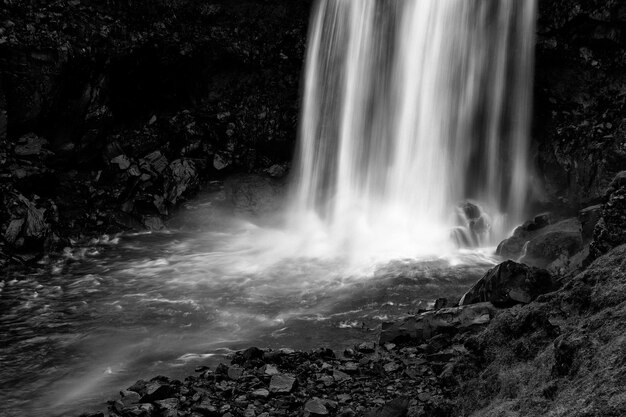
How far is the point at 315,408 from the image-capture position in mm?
7445

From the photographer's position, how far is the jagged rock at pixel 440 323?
372 inches

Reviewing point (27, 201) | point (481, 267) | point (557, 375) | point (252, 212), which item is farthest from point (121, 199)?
point (557, 375)

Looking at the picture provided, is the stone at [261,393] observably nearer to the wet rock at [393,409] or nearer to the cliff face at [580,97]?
the wet rock at [393,409]

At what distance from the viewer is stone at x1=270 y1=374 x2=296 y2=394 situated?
26.4 ft

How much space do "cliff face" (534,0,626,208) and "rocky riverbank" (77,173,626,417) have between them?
699 cm

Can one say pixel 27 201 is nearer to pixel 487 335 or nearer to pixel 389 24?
pixel 389 24

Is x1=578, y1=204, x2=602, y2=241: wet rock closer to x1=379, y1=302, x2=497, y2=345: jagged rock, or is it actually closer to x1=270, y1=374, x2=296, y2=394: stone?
x1=379, y1=302, x2=497, y2=345: jagged rock

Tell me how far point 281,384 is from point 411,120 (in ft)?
49.7

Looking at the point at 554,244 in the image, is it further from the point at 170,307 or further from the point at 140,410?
the point at 140,410


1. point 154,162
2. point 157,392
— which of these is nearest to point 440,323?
point 157,392

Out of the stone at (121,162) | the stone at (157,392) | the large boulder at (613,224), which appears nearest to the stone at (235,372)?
the stone at (157,392)

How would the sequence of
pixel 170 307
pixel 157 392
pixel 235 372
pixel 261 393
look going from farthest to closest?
pixel 170 307 → pixel 235 372 → pixel 157 392 → pixel 261 393

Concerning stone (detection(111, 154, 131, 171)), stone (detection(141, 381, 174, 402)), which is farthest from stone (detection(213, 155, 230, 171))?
stone (detection(141, 381, 174, 402))

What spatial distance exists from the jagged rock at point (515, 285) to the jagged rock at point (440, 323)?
0.31m
